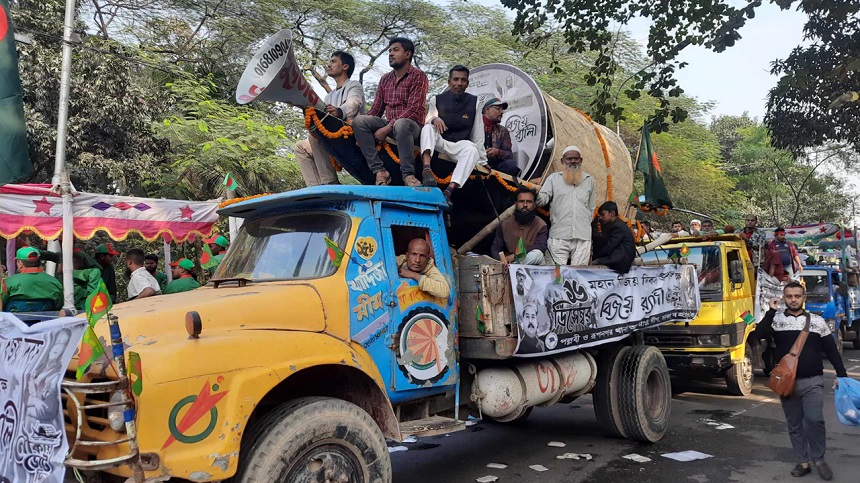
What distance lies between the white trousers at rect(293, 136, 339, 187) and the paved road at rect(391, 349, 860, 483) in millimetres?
2762

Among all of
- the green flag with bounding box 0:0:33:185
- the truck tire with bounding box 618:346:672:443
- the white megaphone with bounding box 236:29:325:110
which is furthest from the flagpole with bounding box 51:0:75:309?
the truck tire with bounding box 618:346:672:443

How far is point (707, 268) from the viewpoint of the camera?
9.61m

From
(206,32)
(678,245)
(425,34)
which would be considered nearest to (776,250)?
(678,245)

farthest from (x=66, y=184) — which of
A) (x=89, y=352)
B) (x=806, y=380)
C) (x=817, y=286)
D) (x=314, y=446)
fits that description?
(x=817, y=286)

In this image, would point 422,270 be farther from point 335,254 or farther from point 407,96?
point 407,96

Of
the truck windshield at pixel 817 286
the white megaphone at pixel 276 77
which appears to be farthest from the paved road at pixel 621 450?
the truck windshield at pixel 817 286

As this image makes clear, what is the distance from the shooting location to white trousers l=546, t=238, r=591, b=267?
6.39m

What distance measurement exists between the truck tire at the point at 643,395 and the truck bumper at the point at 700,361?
200 centimetres

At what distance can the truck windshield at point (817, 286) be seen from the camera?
13.7 m

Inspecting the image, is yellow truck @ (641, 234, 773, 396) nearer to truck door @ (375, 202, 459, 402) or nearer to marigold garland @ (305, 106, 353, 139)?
truck door @ (375, 202, 459, 402)

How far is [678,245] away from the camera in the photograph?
984cm

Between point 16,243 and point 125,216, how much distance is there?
1.92 meters

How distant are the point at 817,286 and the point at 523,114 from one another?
1005cm

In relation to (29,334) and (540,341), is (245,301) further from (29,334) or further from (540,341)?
(540,341)
